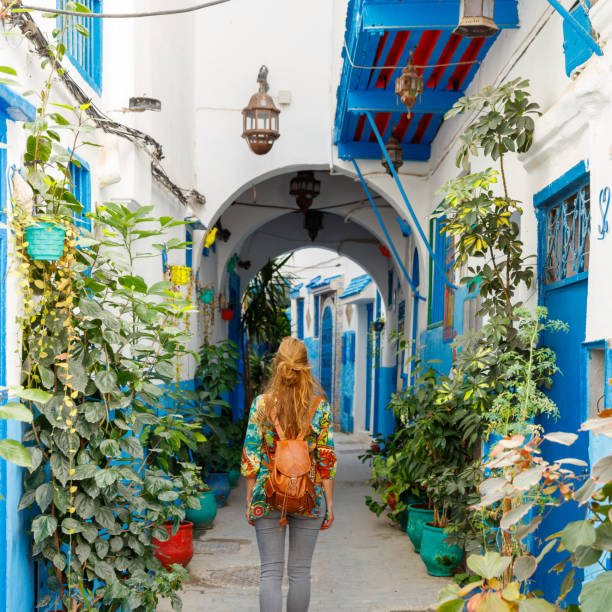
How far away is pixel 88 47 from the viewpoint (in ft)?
15.5

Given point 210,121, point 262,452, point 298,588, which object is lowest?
point 298,588

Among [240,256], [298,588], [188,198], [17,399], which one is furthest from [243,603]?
[240,256]

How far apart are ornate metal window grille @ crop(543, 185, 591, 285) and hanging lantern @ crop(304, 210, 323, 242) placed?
7787 millimetres

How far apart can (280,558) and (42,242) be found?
178 cm

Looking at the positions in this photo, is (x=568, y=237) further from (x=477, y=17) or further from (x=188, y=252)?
(x=188, y=252)

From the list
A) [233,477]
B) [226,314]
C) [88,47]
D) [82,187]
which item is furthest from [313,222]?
[82,187]

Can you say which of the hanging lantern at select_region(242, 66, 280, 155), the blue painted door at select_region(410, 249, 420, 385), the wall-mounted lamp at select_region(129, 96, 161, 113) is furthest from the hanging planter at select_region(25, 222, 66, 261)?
the blue painted door at select_region(410, 249, 420, 385)

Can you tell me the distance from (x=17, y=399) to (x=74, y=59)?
6.59ft

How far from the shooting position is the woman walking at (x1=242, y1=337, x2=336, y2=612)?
11.3 feet

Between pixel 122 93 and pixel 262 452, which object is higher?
pixel 122 93

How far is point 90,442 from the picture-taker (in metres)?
3.34

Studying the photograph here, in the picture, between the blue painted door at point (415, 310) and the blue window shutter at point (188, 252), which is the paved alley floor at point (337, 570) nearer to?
the blue painted door at point (415, 310)

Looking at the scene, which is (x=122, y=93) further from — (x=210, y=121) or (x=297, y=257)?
(x=297, y=257)

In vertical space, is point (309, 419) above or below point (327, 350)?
above
